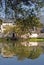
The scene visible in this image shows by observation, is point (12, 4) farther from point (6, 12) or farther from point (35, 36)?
point (35, 36)

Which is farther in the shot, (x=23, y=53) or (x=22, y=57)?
(x=23, y=53)

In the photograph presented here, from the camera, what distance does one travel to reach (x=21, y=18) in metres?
4.52

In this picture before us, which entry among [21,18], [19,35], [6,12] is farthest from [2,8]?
[19,35]

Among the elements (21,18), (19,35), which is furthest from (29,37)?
(21,18)

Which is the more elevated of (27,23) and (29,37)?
(27,23)

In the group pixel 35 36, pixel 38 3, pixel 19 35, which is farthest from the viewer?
pixel 35 36

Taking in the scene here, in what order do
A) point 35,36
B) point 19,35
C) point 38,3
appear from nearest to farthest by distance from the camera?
point 38,3 → point 19,35 → point 35,36

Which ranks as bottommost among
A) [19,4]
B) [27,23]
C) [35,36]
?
[35,36]

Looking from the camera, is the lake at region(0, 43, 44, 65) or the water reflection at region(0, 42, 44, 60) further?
the water reflection at region(0, 42, 44, 60)

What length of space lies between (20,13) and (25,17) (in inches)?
4.7

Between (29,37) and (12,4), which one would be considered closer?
(12,4)

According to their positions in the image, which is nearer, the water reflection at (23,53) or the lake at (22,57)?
the lake at (22,57)

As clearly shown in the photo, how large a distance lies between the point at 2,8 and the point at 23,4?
0.43 metres

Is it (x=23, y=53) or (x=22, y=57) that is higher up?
(x=22, y=57)
